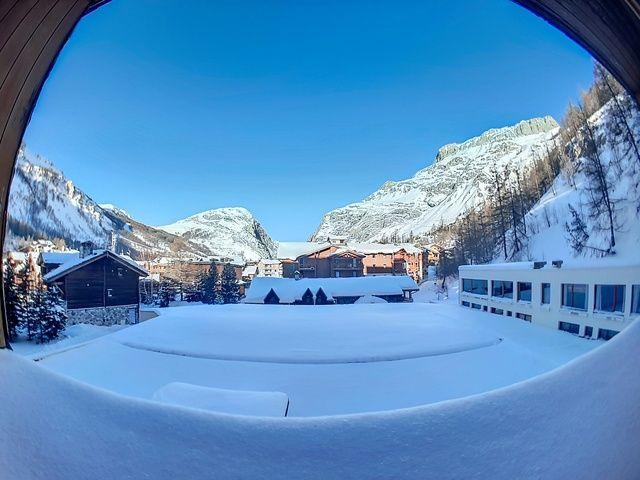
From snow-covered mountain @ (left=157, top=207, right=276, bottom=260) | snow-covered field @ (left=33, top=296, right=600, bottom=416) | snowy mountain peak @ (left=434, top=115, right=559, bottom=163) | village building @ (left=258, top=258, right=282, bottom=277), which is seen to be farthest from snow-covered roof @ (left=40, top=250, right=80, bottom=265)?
village building @ (left=258, top=258, right=282, bottom=277)

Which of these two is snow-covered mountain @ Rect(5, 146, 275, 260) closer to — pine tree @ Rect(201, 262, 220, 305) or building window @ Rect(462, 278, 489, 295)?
pine tree @ Rect(201, 262, 220, 305)

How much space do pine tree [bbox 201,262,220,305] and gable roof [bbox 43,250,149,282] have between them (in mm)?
5090

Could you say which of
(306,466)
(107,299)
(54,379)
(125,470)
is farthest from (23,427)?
(107,299)

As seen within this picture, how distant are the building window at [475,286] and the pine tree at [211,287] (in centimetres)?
786

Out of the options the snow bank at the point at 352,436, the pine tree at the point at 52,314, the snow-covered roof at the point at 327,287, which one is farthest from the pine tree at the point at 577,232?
the snow-covered roof at the point at 327,287

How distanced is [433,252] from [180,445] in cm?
451

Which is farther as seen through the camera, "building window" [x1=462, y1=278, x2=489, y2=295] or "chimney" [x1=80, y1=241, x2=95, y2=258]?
"chimney" [x1=80, y1=241, x2=95, y2=258]

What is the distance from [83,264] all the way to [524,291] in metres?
5.29

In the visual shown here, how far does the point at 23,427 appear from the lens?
1.02m

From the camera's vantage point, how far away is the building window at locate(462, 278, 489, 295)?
3568 mm

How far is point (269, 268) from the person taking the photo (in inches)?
491

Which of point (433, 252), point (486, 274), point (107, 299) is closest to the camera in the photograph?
point (486, 274)

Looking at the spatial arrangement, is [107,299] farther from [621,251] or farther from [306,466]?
[621,251]

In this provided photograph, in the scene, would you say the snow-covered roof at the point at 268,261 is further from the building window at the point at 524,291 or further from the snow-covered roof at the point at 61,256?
the building window at the point at 524,291
